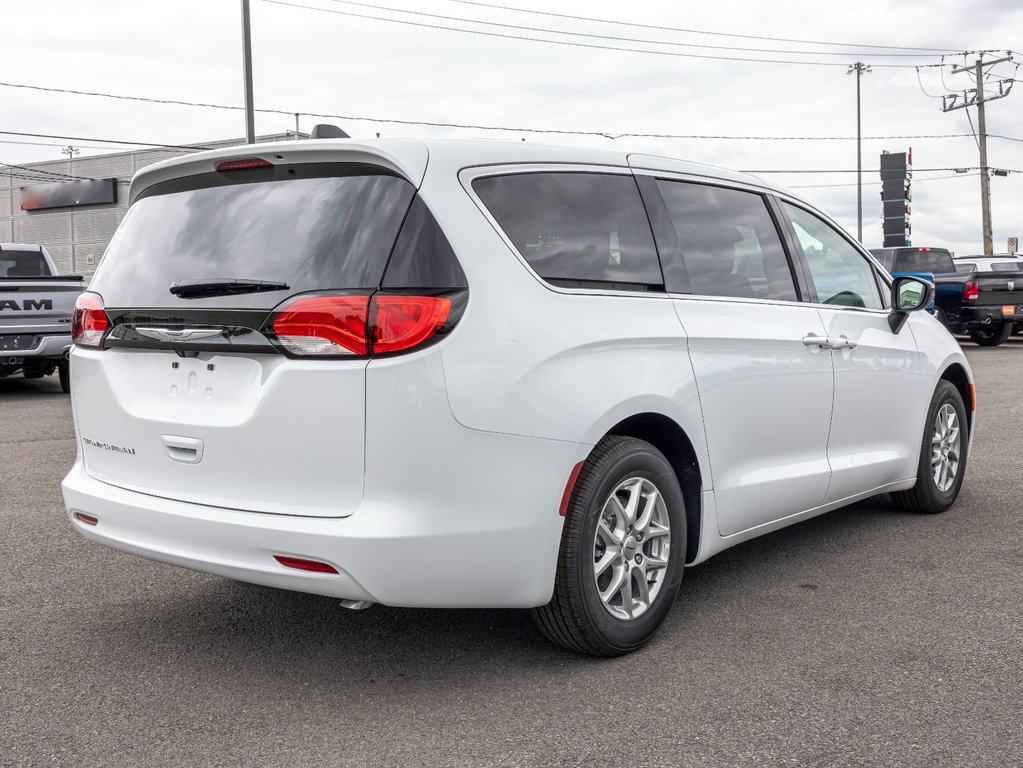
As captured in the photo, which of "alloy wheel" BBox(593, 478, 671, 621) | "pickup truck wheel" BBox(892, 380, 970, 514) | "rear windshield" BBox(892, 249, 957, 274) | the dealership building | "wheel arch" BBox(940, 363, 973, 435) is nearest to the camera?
"alloy wheel" BBox(593, 478, 671, 621)

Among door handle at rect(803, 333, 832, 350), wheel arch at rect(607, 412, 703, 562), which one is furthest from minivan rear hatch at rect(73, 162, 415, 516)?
door handle at rect(803, 333, 832, 350)

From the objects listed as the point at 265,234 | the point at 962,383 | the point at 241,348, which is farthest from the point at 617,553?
the point at 962,383

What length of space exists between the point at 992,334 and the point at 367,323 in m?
21.1

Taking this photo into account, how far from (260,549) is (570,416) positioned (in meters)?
1.02

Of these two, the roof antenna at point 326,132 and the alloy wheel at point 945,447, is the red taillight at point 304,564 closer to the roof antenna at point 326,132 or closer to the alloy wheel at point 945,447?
the roof antenna at point 326,132

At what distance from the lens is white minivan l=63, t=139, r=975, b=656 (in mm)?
3109

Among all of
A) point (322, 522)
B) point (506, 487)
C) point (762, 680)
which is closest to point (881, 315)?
point (762, 680)

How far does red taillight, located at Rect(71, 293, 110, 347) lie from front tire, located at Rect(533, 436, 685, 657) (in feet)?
5.68

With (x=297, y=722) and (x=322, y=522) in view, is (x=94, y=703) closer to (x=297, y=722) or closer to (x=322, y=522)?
(x=297, y=722)

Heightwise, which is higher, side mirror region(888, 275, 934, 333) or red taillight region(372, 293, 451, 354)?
side mirror region(888, 275, 934, 333)

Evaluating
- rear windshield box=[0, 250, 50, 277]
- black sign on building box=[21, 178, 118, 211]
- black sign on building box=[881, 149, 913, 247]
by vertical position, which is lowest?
rear windshield box=[0, 250, 50, 277]

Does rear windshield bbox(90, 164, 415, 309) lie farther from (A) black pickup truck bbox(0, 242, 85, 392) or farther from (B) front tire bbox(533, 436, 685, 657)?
(A) black pickup truck bbox(0, 242, 85, 392)

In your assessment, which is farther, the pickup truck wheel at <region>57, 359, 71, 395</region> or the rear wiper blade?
the pickup truck wheel at <region>57, 359, 71, 395</region>

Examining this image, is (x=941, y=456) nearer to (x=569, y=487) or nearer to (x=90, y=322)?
(x=569, y=487)
